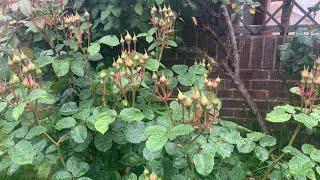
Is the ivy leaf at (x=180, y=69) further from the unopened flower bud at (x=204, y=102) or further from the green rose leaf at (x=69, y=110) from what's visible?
the unopened flower bud at (x=204, y=102)

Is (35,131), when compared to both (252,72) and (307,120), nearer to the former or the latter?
(307,120)

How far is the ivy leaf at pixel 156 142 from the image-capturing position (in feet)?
3.76

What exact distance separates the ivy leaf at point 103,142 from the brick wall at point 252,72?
4.47ft

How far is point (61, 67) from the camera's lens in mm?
1573

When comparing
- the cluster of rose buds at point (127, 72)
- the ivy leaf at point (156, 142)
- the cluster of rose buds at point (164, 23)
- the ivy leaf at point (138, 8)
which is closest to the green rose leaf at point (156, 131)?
the ivy leaf at point (156, 142)

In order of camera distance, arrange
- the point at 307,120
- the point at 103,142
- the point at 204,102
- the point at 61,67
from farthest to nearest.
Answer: the point at 61,67
the point at 103,142
the point at 307,120
the point at 204,102

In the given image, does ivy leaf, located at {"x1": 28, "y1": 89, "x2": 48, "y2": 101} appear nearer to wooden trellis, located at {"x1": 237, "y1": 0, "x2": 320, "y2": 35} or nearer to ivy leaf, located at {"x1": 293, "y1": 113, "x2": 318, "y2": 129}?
ivy leaf, located at {"x1": 293, "y1": 113, "x2": 318, "y2": 129}

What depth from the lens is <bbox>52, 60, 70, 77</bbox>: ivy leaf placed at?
5.10 feet

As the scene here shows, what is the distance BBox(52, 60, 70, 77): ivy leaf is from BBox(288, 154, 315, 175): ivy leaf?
842mm

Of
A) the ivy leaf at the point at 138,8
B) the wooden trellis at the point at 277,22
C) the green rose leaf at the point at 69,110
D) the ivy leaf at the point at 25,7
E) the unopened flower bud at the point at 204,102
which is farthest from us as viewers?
the wooden trellis at the point at 277,22

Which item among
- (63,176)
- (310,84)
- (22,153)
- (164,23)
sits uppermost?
(164,23)

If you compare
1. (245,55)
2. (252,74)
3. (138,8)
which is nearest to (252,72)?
(252,74)

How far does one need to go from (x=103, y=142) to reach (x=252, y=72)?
4.85 feet

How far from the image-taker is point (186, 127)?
119cm
